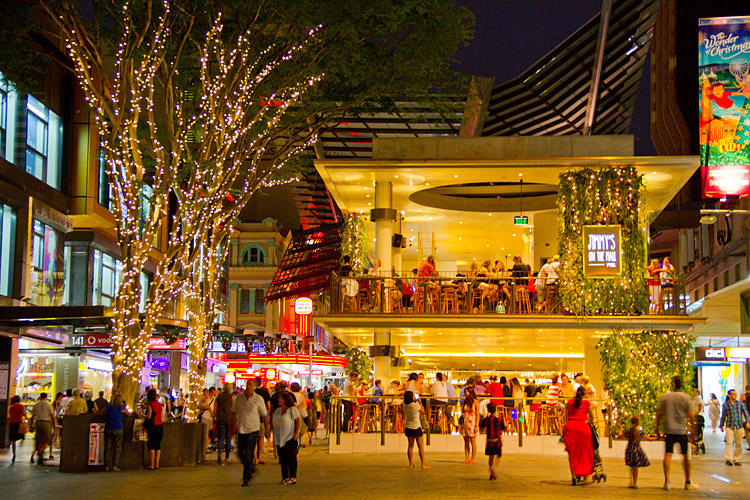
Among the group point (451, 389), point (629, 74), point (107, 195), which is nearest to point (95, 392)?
point (107, 195)

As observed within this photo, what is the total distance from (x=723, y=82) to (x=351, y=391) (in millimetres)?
21948

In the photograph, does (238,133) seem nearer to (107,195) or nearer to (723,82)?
(107,195)

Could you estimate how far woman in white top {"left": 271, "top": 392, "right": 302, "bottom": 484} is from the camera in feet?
47.9

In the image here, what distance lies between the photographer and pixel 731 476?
55.5ft

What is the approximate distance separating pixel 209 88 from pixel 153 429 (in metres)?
7.25

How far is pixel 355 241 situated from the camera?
87.9 feet

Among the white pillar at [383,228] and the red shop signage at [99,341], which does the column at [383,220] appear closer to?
the white pillar at [383,228]

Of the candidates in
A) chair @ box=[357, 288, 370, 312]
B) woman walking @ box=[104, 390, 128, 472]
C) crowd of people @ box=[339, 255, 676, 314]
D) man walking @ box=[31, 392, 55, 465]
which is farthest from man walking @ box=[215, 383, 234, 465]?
chair @ box=[357, 288, 370, 312]

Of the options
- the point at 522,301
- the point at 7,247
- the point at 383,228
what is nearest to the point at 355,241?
the point at 383,228

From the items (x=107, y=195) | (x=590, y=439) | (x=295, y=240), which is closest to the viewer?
(x=590, y=439)

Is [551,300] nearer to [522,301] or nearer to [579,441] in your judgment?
[522,301]

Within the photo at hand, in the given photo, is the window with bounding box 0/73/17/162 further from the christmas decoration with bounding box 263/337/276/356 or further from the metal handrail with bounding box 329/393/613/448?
the christmas decoration with bounding box 263/337/276/356

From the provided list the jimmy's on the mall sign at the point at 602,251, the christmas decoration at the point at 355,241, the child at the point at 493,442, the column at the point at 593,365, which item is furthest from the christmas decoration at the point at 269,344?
the child at the point at 493,442

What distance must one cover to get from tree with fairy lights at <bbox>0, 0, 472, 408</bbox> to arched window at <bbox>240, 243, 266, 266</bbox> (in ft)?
171
